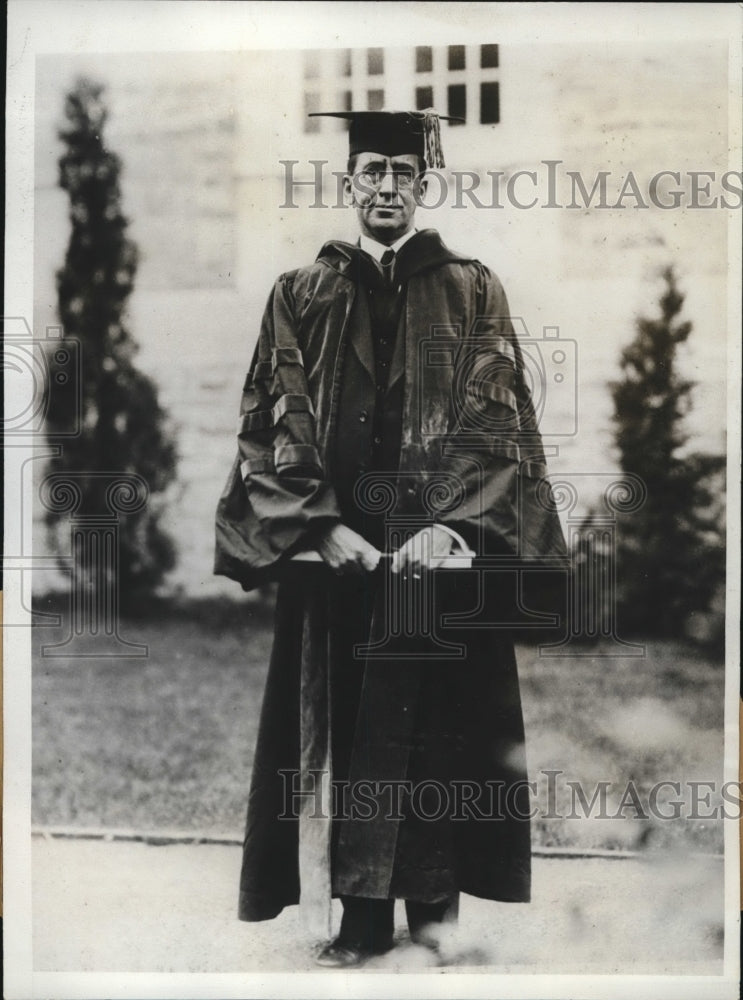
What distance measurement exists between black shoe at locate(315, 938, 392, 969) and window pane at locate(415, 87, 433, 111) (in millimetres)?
2898

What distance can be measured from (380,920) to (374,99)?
2840 mm

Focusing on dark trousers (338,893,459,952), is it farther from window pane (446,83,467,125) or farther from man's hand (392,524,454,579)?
window pane (446,83,467,125)

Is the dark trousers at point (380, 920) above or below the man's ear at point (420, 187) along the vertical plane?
below

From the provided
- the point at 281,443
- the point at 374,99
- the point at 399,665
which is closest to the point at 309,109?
the point at 374,99

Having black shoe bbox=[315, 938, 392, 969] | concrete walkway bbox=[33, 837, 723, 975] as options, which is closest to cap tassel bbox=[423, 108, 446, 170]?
concrete walkway bbox=[33, 837, 723, 975]

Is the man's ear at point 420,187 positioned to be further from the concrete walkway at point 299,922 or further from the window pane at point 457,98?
the concrete walkway at point 299,922

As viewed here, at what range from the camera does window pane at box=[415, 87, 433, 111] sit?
3996mm

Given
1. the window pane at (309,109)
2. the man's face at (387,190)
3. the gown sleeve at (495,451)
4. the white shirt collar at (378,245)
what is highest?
the window pane at (309,109)

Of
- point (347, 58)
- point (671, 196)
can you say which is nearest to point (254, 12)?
point (347, 58)

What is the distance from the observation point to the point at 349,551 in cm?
387

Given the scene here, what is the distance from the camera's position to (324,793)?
12.8 feet

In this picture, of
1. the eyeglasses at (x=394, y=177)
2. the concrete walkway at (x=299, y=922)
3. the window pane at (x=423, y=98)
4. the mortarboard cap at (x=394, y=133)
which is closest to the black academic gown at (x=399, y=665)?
the concrete walkway at (x=299, y=922)

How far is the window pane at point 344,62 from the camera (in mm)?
3996

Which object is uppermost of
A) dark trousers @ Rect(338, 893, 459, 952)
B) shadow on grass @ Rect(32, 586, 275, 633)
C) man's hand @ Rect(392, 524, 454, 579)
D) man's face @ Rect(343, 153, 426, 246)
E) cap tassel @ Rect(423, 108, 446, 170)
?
cap tassel @ Rect(423, 108, 446, 170)
